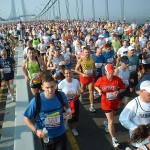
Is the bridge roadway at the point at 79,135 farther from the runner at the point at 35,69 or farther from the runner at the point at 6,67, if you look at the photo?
the runner at the point at 6,67

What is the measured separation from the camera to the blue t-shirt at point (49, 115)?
4.46 m

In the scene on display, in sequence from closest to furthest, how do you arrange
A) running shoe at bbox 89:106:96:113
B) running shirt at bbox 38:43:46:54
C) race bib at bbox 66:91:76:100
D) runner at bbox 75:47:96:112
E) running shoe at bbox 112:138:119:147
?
running shoe at bbox 112:138:119:147 → race bib at bbox 66:91:76:100 → running shoe at bbox 89:106:96:113 → runner at bbox 75:47:96:112 → running shirt at bbox 38:43:46:54

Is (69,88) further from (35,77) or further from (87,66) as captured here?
(87,66)

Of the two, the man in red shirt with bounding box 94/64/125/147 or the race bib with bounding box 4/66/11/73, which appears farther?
the race bib with bounding box 4/66/11/73

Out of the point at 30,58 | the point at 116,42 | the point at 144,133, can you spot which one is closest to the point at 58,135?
the point at 144,133

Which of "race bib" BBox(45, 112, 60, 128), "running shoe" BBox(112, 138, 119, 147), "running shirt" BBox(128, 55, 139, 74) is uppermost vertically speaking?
"race bib" BBox(45, 112, 60, 128)

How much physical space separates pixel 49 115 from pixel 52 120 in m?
0.10

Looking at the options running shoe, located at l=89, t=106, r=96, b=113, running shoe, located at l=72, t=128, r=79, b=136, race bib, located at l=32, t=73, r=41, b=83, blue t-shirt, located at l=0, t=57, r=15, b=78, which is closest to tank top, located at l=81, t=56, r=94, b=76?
running shoe, located at l=89, t=106, r=96, b=113

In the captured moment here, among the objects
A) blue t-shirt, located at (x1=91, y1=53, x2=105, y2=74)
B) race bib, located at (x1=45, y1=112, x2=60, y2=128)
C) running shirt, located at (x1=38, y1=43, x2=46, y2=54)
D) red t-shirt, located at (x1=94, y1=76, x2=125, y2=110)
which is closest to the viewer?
race bib, located at (x1=45, y1=112, x2=60, y2=128)

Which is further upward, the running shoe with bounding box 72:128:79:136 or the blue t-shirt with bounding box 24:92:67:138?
the blue t-shirt with bounding box 24:92:67:138

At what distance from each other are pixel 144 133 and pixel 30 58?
200 inches

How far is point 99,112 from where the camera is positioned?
8617 millimetres

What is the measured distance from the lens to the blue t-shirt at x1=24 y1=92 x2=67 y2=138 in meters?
4.46

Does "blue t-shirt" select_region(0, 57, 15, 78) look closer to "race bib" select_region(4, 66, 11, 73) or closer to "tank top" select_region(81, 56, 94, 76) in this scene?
"race bib" select_region(4, 66, 11, 73)
